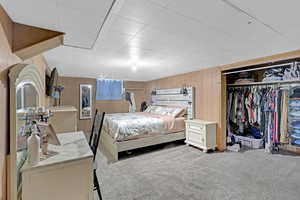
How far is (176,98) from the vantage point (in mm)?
4645

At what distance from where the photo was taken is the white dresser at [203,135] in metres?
3.27

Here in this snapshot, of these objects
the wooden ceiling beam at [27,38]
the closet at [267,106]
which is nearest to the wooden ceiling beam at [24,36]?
the wooden ceiling beam at [27,38]

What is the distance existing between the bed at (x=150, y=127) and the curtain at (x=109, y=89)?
174cm

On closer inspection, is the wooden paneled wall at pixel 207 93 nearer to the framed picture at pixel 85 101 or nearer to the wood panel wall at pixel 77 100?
the wood panel wall at pixel 77 100

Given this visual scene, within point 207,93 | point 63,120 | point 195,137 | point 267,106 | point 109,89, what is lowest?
point 195,137

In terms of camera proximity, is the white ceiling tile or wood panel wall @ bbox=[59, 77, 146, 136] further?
wood panel wall @ bbox=[59, 77, 146, 136]

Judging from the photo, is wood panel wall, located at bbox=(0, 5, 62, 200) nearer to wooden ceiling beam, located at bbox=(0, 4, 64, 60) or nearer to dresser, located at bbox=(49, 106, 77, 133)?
wooden ceiling beam, located at bbox=(0, 4, 64, 60)

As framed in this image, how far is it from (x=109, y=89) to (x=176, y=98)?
2.66 metres

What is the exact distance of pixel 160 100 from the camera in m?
5.42

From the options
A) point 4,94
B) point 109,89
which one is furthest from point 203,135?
point 109,89

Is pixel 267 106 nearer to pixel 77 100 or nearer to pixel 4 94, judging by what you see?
pixel 4 94

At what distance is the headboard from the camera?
159 inches

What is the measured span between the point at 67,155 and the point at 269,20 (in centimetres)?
234

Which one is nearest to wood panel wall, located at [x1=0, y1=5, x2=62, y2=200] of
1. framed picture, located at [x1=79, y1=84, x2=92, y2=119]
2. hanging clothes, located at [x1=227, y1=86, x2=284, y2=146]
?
hanging clothes, located at [x1=227, y1=86, x2=284, y2=146]
